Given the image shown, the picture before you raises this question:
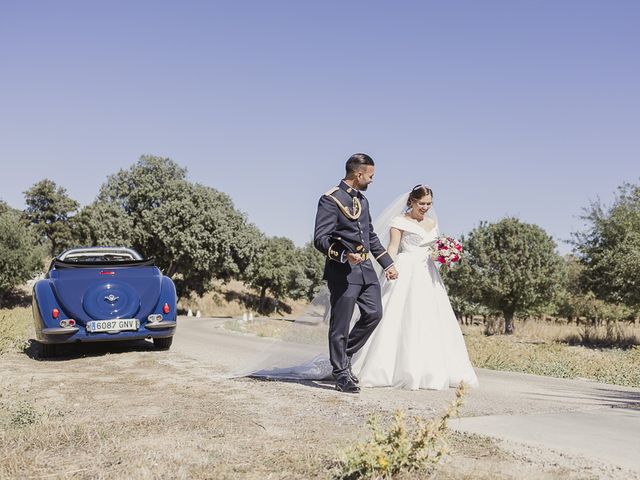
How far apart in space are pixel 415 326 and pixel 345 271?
1.28 meters

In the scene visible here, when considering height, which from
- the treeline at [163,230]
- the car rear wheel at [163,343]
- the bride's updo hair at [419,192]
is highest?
the treeline at [163,230]

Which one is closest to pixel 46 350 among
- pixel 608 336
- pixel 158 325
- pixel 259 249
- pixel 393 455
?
pixel 158 325

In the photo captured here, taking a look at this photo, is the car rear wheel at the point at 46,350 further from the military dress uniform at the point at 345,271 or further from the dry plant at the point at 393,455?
the dry plant at the point at 393,455

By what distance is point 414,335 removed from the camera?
700 cm

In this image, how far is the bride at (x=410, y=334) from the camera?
271 inches

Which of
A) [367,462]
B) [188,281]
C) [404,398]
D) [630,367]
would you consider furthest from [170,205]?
[367,462]

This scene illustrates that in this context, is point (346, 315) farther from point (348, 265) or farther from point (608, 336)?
point (608, 336)

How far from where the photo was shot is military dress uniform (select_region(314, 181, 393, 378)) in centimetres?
624

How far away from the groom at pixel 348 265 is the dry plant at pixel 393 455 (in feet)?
9.69

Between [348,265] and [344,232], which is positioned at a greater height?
[344,232]

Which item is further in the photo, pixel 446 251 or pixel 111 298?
Answer: pixel 111 298

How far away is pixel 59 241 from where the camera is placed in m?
73.9

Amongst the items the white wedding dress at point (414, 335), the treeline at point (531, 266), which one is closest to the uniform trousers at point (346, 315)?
the white wedding dress at point (414, 335)

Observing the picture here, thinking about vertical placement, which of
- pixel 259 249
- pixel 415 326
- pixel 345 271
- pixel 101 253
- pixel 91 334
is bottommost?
pixel 91 334
